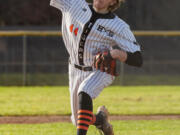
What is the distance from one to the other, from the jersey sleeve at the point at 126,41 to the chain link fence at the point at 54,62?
1066 cm

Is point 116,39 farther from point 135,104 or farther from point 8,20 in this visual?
point 8,20

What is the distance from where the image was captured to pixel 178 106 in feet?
34.5

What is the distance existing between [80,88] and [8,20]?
834 inches

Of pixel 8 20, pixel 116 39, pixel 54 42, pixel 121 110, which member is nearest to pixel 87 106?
pixel 116 39

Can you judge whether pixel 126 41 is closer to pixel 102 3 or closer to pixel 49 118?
pixel 102 3

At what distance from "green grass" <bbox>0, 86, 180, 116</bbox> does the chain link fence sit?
1.76 m

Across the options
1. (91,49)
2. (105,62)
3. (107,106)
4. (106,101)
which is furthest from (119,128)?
(106,101)

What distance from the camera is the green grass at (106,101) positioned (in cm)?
966

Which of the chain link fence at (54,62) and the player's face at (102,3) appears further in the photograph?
the chain link fence at (54,62)

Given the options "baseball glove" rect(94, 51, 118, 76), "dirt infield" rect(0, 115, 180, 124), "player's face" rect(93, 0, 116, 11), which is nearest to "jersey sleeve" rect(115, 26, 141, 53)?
"baseball glove" rect(94, 51, 118, 76)

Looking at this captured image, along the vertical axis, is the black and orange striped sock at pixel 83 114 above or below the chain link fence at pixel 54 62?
above

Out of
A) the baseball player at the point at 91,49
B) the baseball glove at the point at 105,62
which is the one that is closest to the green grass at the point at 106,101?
the baseball player at the point at 91,49

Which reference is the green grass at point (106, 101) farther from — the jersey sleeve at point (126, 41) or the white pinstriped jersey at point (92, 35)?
the jersey sleeve at point (126, 41)

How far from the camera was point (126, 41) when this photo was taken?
17.1 ft
